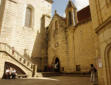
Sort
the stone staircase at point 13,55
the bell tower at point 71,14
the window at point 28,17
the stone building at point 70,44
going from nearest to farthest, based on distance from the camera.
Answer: the stone staircase at point 13,55, the stone building at point 70,44, the bell tower at point 71,14, the window at point 28,17

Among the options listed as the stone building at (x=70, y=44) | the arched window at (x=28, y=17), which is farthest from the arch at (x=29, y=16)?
the stone building at (x=70, y=44)

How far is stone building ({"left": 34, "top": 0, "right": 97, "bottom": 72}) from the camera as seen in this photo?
39.0ft

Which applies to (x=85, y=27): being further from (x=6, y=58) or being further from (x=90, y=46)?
(x=6, y=58)

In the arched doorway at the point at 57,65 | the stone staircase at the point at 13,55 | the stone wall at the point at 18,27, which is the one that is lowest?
the arched doorway at the point at 57,65

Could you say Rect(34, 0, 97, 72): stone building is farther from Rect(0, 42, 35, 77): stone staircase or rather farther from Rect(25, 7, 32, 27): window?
Rect(0, 42, 35, 77): stone staircase

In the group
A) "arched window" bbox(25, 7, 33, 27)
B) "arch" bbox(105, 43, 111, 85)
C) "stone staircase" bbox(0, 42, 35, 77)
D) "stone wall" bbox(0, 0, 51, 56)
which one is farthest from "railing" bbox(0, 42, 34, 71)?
"arch" bbox(105, 43, 111, 85)

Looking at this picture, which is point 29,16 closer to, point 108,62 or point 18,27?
point 18,27

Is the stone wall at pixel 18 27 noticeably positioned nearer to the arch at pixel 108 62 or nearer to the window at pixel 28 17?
the window at pixel 28 17

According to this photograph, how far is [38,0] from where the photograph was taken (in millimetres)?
19688

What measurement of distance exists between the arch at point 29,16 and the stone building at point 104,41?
13.1 meters

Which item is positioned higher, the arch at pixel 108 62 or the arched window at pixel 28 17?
the arched window at pixel 28 17

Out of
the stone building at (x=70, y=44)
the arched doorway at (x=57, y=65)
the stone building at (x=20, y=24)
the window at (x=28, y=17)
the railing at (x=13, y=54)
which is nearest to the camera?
the railing at (x=13, y=54)

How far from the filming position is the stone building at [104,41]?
5219 millimetres

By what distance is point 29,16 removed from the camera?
18141 mm
